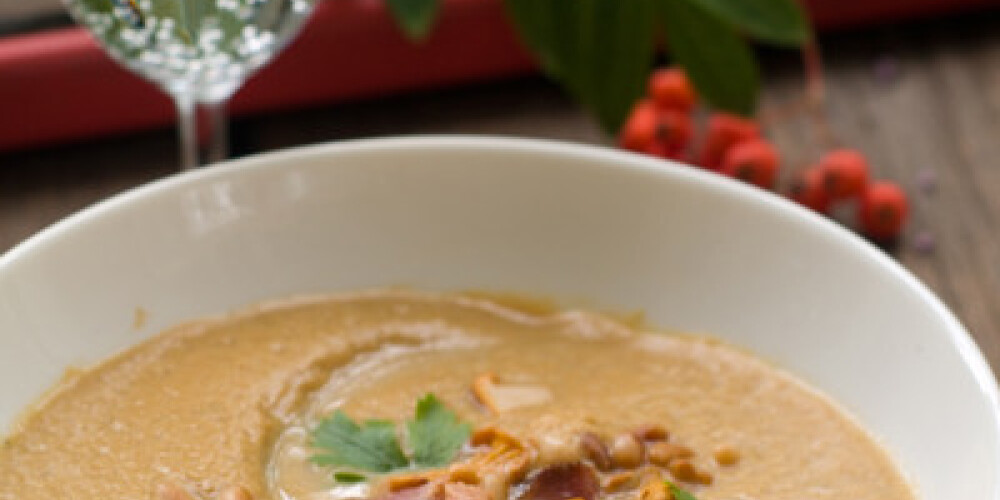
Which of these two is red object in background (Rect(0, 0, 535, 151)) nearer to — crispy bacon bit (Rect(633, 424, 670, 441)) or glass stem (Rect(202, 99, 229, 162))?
glass stem (Rect(202, 99, 229, 162))

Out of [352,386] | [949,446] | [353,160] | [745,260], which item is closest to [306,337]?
[352,386]

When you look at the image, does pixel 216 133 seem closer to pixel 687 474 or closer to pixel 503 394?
pixel 503 394

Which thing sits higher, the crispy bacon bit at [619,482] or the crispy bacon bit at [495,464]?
the crispy bacon bit at [495,464]

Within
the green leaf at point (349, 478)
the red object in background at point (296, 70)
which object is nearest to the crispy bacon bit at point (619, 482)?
the green leaf at point (349, 478)

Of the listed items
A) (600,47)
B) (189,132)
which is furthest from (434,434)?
(600,47)

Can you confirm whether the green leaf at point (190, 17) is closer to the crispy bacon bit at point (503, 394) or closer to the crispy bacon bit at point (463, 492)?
the crispy bacon bit at point (503, 394)
